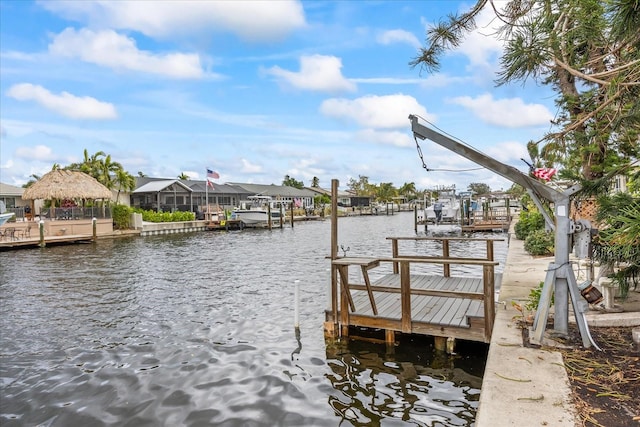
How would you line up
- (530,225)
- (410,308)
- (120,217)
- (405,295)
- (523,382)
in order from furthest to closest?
1. (120,217)
2. (530,225)
3. (410,308)
4. (405,295)
5. (523,382)

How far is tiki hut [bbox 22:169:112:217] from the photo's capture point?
28.7 metres

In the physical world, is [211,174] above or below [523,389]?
above

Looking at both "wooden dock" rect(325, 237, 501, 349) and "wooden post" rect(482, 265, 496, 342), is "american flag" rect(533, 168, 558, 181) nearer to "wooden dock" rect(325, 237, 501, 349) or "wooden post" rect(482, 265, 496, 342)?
"wooden dock" rect(325, 237, 501, 349)

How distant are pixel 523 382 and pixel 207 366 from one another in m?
4.67

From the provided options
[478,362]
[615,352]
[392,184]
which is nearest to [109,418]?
[478,362]

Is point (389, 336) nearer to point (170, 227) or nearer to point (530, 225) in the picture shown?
point (530, 225)

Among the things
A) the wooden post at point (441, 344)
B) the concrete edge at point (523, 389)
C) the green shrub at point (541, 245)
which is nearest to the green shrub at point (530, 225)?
the green shrub at point (541, 245)

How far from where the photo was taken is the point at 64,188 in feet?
95.6

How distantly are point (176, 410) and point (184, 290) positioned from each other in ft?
24.0

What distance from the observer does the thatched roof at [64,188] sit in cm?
2866

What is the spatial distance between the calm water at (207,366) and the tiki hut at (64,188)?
19.8m

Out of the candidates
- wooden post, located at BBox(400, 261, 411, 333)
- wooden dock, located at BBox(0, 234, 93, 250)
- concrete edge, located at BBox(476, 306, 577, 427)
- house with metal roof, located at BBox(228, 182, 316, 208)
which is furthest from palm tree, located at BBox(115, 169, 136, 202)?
concrete edge, located at BBox(476, 306, 577, 427)

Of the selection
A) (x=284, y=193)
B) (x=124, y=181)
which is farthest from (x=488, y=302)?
(x=284, y=193)

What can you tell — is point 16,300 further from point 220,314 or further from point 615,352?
point 615,352
